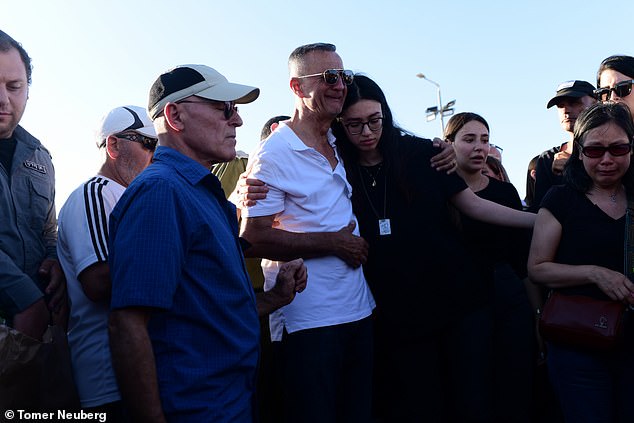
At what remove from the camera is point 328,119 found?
10.4 feet

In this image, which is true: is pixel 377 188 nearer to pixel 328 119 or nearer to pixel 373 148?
pixel 373 148

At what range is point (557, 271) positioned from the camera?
293 cm

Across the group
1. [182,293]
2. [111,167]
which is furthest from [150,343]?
[111,167]

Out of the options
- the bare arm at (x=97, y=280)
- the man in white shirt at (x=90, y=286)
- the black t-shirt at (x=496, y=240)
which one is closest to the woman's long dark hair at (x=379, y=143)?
the black t-shirt at (x=496, y=240)

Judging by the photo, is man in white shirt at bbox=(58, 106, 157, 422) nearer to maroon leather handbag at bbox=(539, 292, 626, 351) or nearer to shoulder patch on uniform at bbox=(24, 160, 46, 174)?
shoulder patch on uniform at bbox=(24, 160, 46, 174)

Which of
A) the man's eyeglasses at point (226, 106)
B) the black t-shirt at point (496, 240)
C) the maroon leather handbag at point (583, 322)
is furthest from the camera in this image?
the black t-shirt at point (496, 240)

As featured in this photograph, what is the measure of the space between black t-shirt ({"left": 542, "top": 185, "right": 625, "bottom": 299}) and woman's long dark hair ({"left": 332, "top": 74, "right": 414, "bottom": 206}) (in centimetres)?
82

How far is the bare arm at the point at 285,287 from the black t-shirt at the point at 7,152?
143cm

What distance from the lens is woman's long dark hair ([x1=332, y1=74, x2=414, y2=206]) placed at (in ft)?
10.5

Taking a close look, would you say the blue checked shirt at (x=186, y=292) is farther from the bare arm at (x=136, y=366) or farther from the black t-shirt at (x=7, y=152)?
the black t-shirt at (x=7, y=152)

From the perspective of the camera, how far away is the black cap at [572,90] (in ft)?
14.1

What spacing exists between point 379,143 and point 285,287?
1229 millimetres

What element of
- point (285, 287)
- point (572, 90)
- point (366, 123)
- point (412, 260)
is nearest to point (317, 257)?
point (285, 287)

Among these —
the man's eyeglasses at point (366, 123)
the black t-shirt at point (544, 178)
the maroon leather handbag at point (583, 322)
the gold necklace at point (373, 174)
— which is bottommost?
the maroon leather handbag at point (583, 322)
